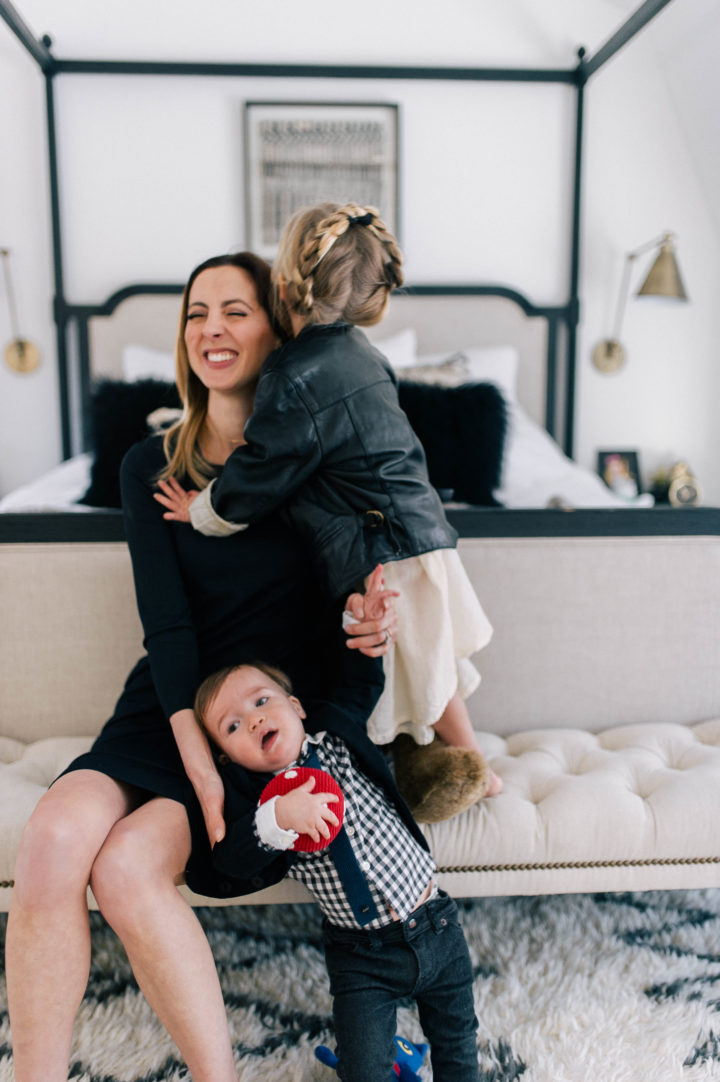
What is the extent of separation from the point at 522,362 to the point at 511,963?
2.66 metres

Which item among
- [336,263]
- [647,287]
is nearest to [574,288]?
[647,287]

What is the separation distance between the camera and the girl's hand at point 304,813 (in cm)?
94

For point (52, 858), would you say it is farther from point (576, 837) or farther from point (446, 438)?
point (446, 438)

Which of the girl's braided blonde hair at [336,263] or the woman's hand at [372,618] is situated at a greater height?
the girl's braided blonde hair at [336,263]

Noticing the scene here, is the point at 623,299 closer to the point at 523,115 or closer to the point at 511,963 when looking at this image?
the point at 523,115

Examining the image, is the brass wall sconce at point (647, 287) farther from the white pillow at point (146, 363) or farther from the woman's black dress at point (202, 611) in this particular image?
the woman's black dress at point (202, 611)

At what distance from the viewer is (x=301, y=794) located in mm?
951

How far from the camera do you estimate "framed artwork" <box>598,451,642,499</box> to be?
11.2ft

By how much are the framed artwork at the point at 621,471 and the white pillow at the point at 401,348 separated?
1.04 metres

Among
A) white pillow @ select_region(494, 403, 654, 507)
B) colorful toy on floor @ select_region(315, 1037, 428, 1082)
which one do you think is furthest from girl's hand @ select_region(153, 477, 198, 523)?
white pillow @ select_region(494, 403, 654, 507)

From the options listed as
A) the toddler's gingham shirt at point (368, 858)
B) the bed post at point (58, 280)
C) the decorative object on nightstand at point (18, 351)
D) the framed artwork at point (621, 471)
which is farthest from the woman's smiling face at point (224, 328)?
the framed artwork at point (621, 471)

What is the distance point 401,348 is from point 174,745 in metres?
2.29

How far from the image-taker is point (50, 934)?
936 mm

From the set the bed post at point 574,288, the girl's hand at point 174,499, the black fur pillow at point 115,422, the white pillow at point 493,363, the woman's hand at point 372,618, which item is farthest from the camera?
the bed post at point 574,288
